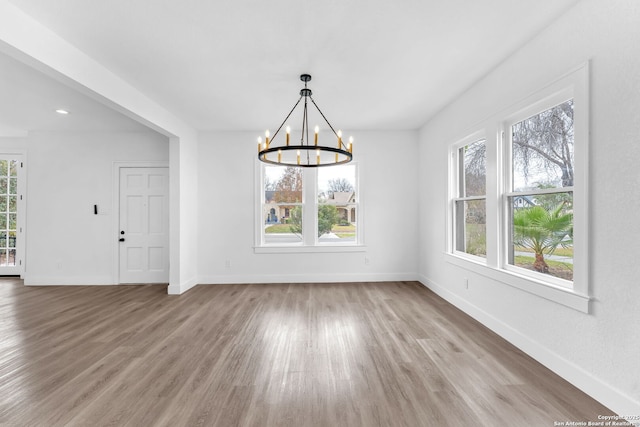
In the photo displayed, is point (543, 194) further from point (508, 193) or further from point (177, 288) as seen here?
point (177, 288)

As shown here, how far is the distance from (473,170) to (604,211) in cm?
187

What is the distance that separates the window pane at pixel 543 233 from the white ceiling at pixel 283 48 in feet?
4.64

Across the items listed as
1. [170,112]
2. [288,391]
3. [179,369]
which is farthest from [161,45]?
[288,391]

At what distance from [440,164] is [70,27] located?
4392mm

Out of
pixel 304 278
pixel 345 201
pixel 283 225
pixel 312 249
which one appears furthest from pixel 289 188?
pixel 304 278

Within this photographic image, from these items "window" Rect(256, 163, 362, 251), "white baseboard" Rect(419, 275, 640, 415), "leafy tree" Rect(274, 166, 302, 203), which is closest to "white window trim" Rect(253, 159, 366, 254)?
"window" Rect(256, 163, 362, 251)

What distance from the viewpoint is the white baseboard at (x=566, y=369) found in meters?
1.77

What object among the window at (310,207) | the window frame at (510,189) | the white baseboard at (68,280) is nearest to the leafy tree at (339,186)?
the window at (310,207)

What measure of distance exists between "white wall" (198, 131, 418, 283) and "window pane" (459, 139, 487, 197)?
132cm

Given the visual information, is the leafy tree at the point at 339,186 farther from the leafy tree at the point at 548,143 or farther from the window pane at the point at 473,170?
the leafy tree at the point at 548,143

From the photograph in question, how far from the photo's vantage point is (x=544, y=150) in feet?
8.26

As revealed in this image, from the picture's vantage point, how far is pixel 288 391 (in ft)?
6.70

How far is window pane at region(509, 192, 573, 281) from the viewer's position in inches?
90.1

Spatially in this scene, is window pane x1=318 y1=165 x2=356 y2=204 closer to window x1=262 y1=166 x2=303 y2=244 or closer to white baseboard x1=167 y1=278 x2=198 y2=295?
window x1=262 y1=166 x2=303 y2=244
